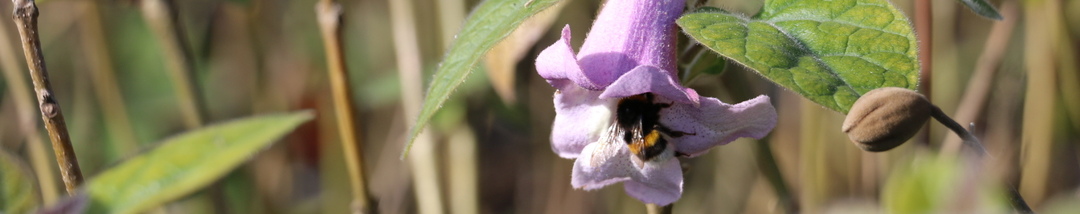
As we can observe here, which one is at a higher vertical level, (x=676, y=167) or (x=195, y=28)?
(x=676, y=167)

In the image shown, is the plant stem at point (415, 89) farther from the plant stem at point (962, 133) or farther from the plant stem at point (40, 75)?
the plant stem at point (962, 133)

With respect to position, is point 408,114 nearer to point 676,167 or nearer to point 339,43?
point 339,43

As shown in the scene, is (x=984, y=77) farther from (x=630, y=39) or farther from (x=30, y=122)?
(x=30, y=122)

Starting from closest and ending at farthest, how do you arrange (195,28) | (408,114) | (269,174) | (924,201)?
(924,201) → (408,114) → (269,174) → (195,28)

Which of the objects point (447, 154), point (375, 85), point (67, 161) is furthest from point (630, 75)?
point (375, 85)

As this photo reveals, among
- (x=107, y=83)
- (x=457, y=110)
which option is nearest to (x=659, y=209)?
(x=457, y=110)

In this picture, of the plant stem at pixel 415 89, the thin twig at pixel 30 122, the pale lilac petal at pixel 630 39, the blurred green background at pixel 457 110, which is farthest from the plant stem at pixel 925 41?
the thin twig at pixel 30 122

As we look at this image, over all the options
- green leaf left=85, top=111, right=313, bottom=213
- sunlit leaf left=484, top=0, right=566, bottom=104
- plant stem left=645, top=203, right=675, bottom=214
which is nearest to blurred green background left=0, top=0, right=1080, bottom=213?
sunlit leaf left=484, top=0, right=566, bottom=104
